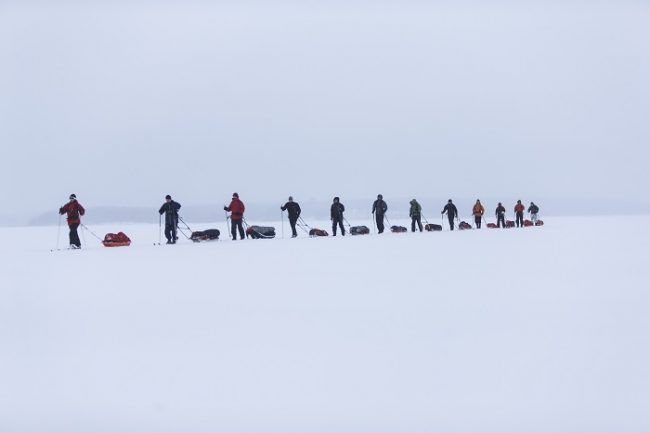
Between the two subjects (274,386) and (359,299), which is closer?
(274,386)

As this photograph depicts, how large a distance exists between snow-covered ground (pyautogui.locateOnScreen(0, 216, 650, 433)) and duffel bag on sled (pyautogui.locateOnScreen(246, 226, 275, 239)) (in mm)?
13527

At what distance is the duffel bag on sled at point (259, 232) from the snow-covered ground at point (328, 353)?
1353cm

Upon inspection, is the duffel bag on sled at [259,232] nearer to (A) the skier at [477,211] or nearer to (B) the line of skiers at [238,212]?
(B) the line of skiers at [238,212]

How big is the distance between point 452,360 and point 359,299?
352cm

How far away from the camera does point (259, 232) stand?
2644 cm

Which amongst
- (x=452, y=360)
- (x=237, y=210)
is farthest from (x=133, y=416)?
(x=237, y=210)

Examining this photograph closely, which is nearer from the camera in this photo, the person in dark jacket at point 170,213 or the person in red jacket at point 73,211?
the person in red jacket at point 73,211

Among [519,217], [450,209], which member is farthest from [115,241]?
[519,217]

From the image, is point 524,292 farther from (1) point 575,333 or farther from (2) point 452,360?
(2) point 452,360

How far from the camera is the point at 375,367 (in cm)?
608

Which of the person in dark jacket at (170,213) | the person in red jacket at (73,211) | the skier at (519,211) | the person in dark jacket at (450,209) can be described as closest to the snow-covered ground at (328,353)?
the person in red jacket at (73,211)

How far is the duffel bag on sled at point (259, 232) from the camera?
26256 mm

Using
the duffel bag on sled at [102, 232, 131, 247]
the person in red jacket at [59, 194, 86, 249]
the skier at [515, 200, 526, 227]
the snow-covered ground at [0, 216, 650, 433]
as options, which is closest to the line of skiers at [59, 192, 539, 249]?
the person in red jacket at [59, 194, 86, 249]

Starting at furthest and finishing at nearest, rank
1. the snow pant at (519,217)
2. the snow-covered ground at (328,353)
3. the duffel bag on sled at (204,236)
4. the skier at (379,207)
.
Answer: the snow pant at (519,217), the skier at (379,207), the duffel bag on sled at (204,236), the snow-covered ground at (328,353)
